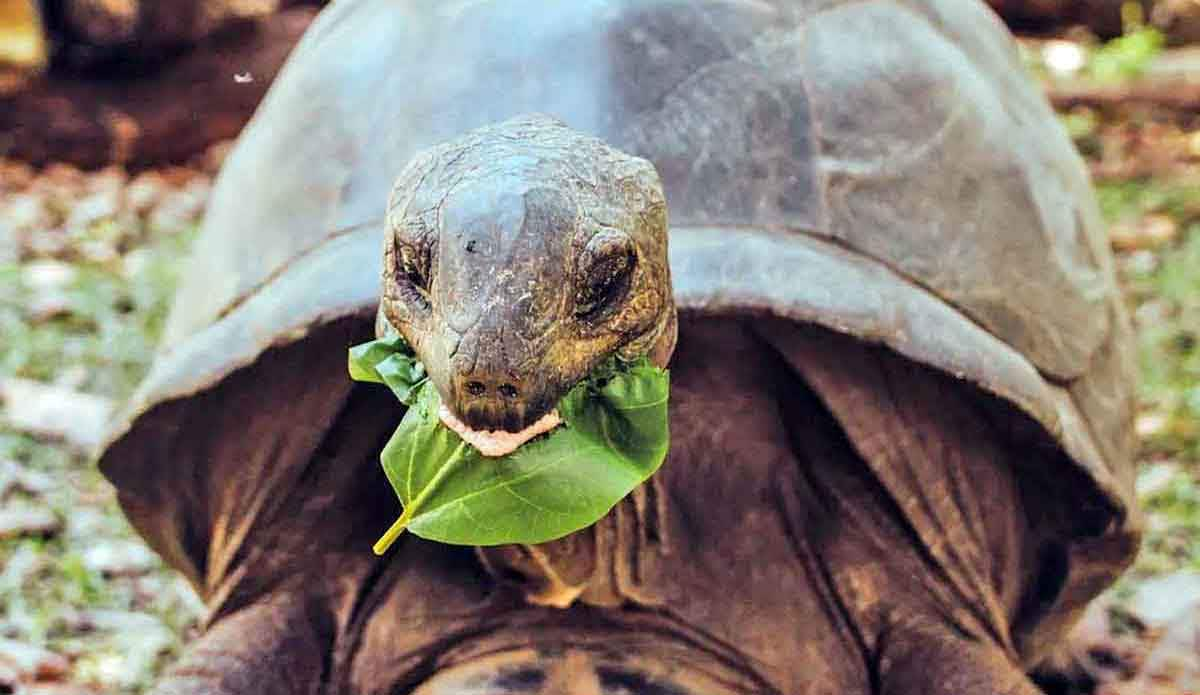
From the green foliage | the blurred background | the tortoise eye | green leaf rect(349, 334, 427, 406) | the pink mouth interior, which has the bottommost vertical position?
the green foliage

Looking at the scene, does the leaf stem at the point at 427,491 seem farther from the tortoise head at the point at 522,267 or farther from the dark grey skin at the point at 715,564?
the dark grey skin at the point at 715,564

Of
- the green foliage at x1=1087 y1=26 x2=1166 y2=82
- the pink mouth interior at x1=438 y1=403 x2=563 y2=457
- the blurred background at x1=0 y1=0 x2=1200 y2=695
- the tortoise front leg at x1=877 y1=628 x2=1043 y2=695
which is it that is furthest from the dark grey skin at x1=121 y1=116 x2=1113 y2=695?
the green foliage at x1=1087 y1=26 x2=1166 y2=82

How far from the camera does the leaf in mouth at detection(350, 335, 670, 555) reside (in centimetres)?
181

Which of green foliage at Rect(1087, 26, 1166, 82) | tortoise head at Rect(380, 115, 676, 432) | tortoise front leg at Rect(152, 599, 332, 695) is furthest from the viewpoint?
green foliage at Rect(1087, 26, 1166, 82)

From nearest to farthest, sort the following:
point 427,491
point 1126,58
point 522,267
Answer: point 522,267 → point 427,491 → point 1126,58

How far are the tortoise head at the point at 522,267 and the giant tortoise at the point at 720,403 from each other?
35cm

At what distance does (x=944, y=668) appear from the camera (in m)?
2.46

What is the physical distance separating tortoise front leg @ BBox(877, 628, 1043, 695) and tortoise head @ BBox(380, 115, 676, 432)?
805mm

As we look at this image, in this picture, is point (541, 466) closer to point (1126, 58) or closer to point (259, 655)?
point (259, 655)

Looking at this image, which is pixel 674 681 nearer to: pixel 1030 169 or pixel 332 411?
pixel 332 411

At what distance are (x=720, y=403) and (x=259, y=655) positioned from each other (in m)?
0.77

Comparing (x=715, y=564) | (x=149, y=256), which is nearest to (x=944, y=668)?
(x=715, y=564)

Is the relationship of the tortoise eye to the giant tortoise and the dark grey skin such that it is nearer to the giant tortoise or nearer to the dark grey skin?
the giant tortoise

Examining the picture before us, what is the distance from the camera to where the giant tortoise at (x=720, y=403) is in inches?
94.5
